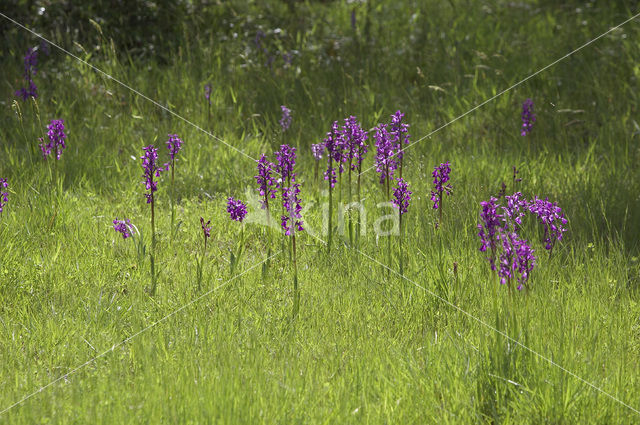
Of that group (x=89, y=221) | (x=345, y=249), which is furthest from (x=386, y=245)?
(x=89, y=221)

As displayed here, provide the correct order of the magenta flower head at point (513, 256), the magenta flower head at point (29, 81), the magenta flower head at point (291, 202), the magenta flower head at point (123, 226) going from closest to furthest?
the magenta flower head at point (513, 256) < the magenta flower head at point (291, 202) < the magenta flower head at point (123, 226) < the magenta flower head at point (29, 81)

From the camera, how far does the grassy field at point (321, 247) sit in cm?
260

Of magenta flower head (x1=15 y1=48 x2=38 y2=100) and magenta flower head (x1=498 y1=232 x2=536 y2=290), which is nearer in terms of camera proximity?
magenta flower head (x1=498 y1=232 x2=536 y2=290)

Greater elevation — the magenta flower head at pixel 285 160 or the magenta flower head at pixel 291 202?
the magenta flower head at pixel 285 160

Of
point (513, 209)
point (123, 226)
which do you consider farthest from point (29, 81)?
point (513, 209)

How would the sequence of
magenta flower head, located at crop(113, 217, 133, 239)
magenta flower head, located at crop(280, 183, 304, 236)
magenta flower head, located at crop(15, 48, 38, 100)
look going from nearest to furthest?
magenta flower head, located at crop(280, 183, 304, 236), magenta flower head, located at crop(113, 217, 133, 239), magenta flower head, located at crop(15, 48, 38, 100)

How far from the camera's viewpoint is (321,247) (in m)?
3.87

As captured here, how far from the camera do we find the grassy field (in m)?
2.60

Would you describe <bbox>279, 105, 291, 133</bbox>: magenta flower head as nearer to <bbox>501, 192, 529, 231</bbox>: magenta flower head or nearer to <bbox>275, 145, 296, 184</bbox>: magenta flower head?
<bbox>275, 145, 296, 184</bbox>: magenta flower head

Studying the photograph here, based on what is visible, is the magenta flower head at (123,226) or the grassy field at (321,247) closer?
the grassy field at (321,247)

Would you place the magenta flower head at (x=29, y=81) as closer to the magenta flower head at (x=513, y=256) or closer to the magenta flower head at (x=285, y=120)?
the magenta flower head at (x=285, y=120)

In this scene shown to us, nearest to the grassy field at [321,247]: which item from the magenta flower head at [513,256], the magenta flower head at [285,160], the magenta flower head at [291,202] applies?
the magenta flower head at [513,256]

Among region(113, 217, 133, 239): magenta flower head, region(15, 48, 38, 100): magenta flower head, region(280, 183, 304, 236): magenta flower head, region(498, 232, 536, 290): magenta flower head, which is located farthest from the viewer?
region(15, 48, 38, 100): magenta flower head

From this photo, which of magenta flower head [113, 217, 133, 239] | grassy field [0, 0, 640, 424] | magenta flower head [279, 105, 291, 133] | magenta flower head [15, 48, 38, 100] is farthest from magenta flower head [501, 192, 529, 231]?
magenta flower head [15, 48, 38, 100]
